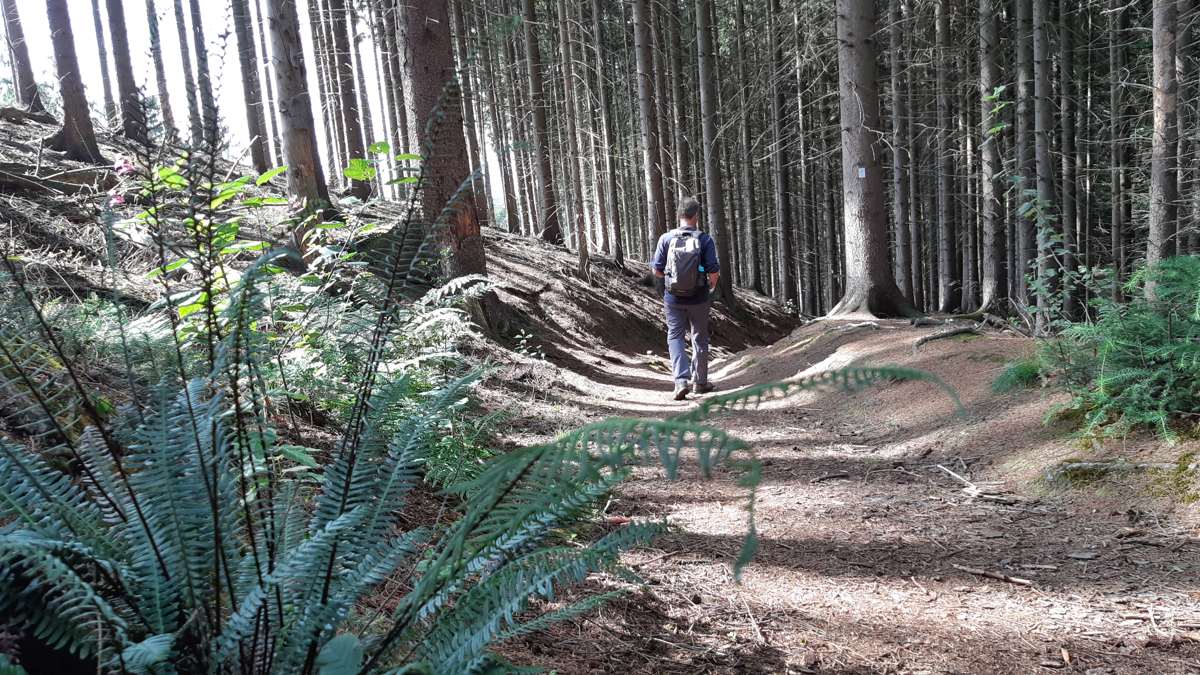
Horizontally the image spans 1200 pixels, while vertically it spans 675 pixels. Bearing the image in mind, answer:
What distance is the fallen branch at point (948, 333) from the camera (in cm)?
646

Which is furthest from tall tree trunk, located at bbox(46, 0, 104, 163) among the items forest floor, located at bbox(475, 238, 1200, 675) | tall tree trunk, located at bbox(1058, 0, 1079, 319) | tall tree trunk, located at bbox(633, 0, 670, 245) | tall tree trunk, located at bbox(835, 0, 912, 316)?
tall tree trunk, located at bbox(1058, 0, 1079, 319)

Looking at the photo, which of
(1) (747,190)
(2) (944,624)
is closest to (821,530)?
(2) (944,624)

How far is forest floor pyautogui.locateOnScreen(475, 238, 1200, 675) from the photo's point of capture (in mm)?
2174

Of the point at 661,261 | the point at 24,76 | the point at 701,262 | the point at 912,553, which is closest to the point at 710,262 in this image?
the point at 701,262

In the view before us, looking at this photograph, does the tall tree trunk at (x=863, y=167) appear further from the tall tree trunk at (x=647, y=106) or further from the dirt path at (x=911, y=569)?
the tall tree trunk at (x=647, y=106)

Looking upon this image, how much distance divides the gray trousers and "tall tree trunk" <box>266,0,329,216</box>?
13.4ft

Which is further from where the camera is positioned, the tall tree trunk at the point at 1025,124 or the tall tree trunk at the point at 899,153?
the tall tree trunk at the point at 899,153

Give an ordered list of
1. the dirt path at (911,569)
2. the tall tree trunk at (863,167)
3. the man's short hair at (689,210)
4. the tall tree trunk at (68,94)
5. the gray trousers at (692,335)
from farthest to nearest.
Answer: the tall tree trunk at (863,167), the tall tree trunk at (68,94), the gray trousers at (692,335), the man's short hair at (689,210), the dirt path at (911,569)

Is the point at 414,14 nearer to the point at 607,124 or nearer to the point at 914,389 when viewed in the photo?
the point at 914,389

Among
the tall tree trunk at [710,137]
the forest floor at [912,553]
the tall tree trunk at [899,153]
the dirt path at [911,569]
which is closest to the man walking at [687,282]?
the forest floor at [912,553]

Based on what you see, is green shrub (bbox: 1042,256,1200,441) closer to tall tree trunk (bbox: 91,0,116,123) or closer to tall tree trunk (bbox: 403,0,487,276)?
tall tree trunk (bbox: 403,0,487,276)

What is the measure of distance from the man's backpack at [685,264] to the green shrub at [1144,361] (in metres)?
3.48

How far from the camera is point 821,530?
11.0 feet

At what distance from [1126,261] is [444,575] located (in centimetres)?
2172
